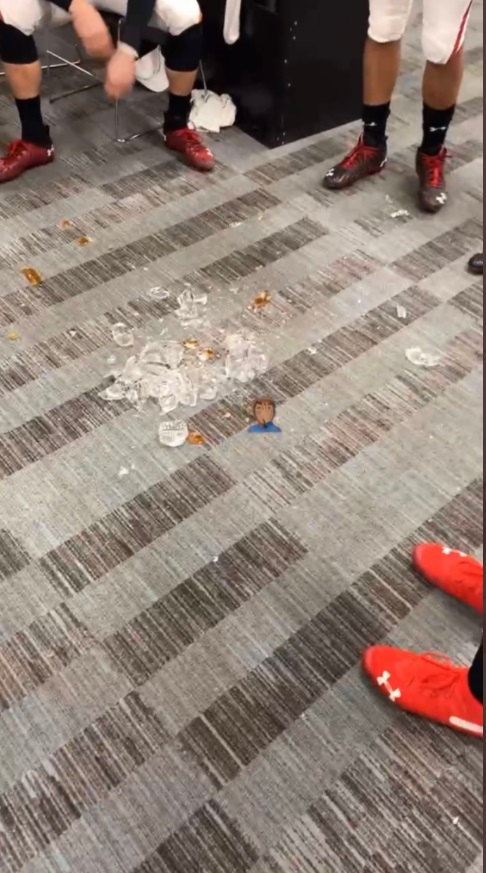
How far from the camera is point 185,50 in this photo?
88.6 inches

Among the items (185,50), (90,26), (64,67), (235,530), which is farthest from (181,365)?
(64,67)

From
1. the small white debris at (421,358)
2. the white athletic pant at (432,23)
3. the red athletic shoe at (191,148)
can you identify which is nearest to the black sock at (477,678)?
the small white debris at (421,358)

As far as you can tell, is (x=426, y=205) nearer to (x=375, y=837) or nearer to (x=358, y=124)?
(x=358, y=124)

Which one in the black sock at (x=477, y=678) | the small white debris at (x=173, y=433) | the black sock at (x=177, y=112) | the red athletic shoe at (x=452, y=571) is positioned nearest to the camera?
the black sock at (x=477, y=678)

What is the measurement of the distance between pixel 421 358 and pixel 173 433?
62cm

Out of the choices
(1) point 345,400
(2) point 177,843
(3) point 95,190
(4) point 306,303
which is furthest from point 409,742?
(3) point 95,190

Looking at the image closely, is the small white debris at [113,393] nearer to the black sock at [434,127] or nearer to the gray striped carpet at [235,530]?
the gray striped carpet at [235,530]

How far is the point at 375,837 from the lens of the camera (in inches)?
43.1

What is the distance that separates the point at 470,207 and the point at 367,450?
1.05 meters

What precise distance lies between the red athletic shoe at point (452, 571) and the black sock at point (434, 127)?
1362 mm

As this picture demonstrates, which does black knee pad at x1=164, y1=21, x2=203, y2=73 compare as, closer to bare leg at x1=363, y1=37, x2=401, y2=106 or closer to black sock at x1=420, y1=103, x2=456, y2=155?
bare leg at x1=363, y1=37, x2=401, y2=106

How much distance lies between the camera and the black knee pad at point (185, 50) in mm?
2221

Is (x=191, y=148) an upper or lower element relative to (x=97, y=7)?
lower

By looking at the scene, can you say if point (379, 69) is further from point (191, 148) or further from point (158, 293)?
point (158, 293)
